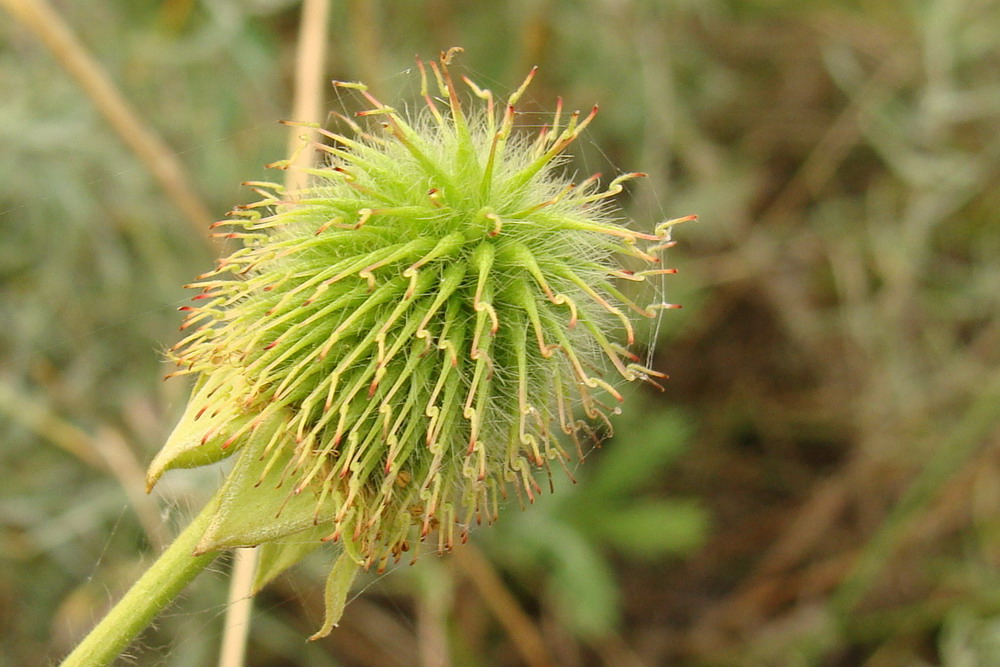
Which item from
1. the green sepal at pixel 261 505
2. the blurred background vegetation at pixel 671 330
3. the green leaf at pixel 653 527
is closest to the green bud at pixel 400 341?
the green sepal at pixel 261 505

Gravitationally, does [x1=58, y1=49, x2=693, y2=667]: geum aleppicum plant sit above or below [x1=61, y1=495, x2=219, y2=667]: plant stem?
above

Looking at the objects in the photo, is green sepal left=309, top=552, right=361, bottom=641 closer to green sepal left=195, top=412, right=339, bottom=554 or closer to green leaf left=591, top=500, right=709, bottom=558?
green sepal left=195, top=412, right=339, bottom=554

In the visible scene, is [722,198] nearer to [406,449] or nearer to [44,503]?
[406,449]

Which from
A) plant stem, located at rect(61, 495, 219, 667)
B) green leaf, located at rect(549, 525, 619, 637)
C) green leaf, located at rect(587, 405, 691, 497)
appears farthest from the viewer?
green leaf, located at rect(587, 405, 691, 497)

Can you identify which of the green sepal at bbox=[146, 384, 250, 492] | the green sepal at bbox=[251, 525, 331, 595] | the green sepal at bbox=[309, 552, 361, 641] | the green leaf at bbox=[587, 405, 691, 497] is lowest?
the green leaf at bbox=[587, 405, 691, 497]

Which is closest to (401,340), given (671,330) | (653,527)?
(653,527)

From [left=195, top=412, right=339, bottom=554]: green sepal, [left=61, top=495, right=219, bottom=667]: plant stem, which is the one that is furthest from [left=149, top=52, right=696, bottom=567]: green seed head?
[left=61, top=495, right=219, bottom=667]: plant stem

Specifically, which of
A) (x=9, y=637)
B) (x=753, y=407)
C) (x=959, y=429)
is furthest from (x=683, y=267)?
(x=9, y=637)
